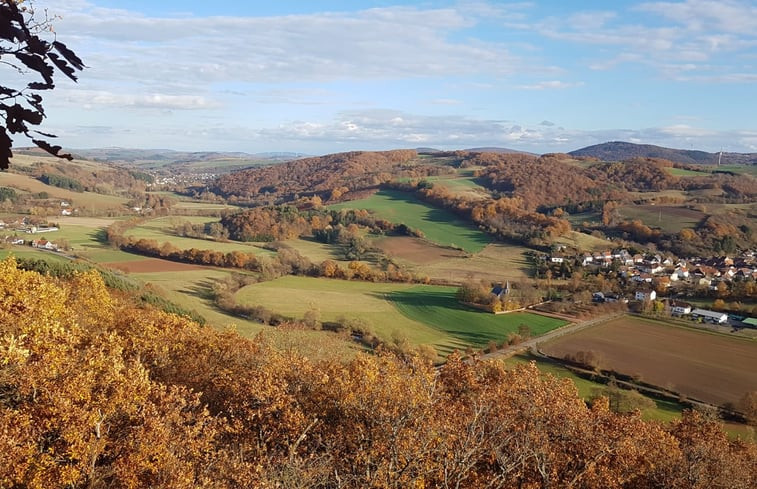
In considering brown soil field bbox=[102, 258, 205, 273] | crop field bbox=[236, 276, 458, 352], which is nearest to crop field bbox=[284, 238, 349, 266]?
crop field bbox=[236, 276, 458, 352]

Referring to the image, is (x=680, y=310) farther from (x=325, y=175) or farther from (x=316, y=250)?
(x=325, y=175)

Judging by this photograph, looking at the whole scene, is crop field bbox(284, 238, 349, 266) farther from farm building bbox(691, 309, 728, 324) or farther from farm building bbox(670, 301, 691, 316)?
farm building bbox(691, 309, 728, 324)

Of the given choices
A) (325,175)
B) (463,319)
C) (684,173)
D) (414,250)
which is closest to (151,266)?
(414,250)

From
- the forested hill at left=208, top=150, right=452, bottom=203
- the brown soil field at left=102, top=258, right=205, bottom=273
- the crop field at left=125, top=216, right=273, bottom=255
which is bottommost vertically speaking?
the brown soil field at left=102, top=258, right=205, bottom=273

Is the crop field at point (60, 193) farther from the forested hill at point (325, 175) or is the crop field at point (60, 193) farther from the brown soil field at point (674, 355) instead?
the brown soil field at point (674, 355)

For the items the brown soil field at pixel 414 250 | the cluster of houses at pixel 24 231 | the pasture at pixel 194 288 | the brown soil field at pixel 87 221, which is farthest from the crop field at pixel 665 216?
the brown soil field at pixel 87 221

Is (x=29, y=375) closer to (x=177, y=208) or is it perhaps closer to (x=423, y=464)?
(x=423, y=464)

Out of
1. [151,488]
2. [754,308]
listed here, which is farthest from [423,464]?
[754,308]
